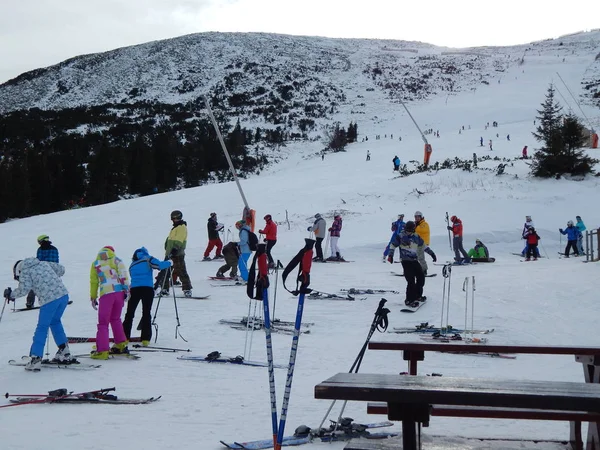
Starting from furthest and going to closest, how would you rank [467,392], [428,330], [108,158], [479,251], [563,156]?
[108,158]
[563,156]
[479,251]
[428,330]
[467,392]

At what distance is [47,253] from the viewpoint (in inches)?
306

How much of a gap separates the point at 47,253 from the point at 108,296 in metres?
0.89

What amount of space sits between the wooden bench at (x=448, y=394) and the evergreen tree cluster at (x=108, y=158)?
1570 inches

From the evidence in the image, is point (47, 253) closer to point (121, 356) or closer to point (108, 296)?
point (108, 296)

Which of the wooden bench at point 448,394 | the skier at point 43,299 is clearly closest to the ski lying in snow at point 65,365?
the skier at point 43,299

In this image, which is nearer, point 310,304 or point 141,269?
point 141,269

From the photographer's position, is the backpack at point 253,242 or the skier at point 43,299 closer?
the backpack at point 253,242

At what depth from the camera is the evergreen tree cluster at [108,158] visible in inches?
1735

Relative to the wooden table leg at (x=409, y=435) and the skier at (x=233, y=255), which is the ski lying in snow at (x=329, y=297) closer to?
the skier at (x=233, y=255)

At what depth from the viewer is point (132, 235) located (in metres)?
25.4

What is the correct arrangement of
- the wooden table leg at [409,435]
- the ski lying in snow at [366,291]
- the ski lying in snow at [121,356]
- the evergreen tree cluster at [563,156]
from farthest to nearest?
1. the evergreen tree cluster at [563,156]
2. the ski lying in snow at [366,291]
3. the ski lying in snow at [121,356]
4. the wooden table leg at [409,435]

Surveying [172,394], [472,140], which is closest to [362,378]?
[172,394]

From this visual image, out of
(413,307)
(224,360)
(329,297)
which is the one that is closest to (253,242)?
(224,360)

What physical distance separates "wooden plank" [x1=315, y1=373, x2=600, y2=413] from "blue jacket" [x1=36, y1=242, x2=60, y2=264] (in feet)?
19.0
